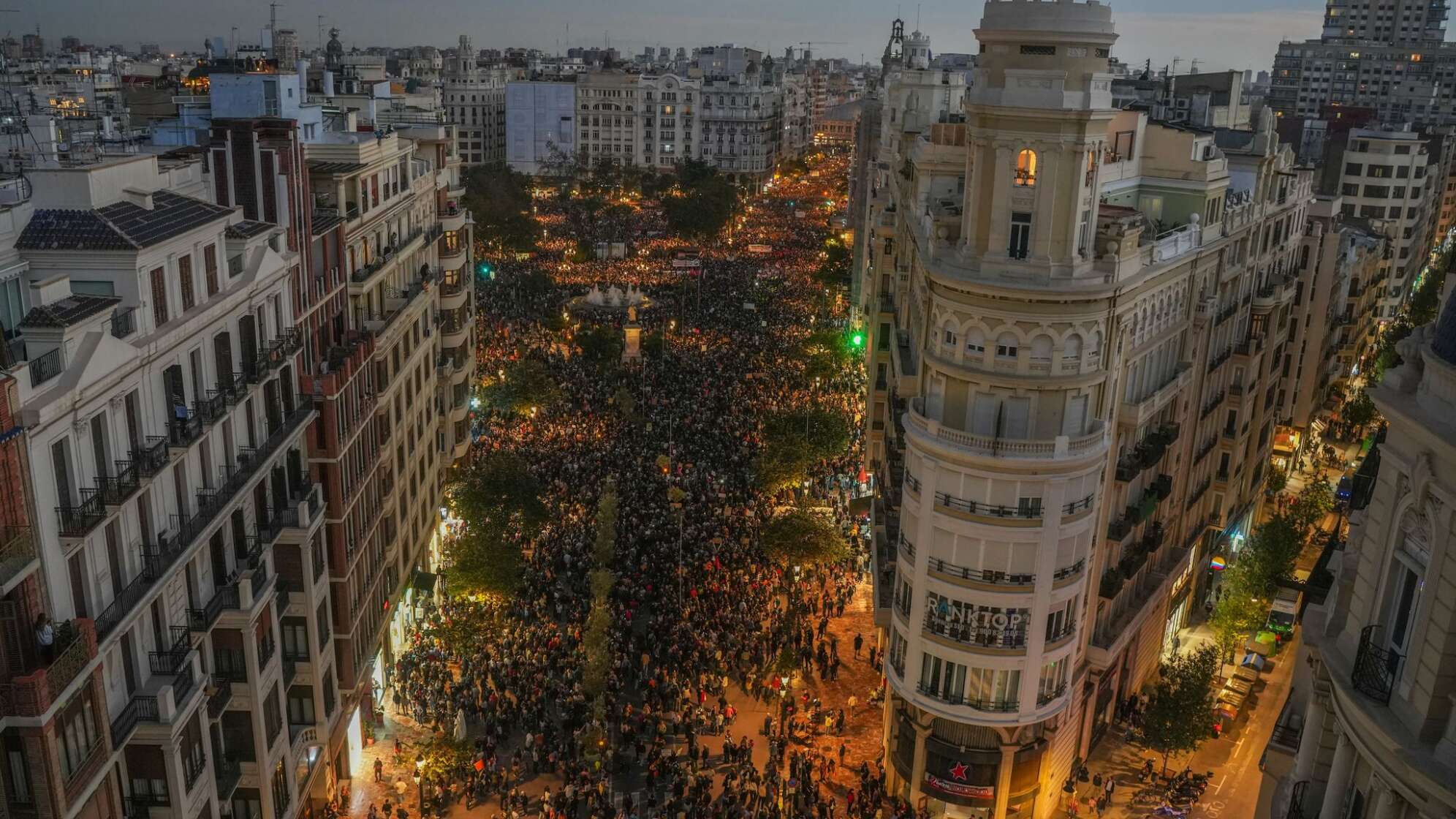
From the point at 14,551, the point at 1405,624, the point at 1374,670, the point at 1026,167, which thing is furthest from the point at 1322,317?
the point at 14,551

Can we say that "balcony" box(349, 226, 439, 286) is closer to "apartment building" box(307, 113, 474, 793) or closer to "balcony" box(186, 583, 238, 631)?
"apartment building" box(307, 113, 474, 793)

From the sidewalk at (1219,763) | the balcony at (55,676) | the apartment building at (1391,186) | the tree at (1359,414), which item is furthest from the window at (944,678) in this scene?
the apartment building at (1391,186)

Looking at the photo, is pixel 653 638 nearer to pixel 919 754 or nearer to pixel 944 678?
pixel 919 754

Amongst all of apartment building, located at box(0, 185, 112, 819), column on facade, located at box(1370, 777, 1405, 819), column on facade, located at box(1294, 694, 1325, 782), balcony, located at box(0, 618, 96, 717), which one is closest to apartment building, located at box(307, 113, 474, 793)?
balcony, located at box(0, 618, 96, 717)

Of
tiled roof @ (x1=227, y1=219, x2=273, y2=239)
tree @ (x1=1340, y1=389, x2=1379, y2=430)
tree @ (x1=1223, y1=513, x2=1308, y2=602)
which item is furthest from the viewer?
tree @ (x1=1340, y1=389, x2=1379, y2=430)

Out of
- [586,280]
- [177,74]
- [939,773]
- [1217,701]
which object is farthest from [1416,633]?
[586,280]

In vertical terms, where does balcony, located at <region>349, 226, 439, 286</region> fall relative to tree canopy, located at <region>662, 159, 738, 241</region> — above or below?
above

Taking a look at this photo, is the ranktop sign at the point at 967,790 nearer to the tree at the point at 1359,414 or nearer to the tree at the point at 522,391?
the tree at the point at 522,391
